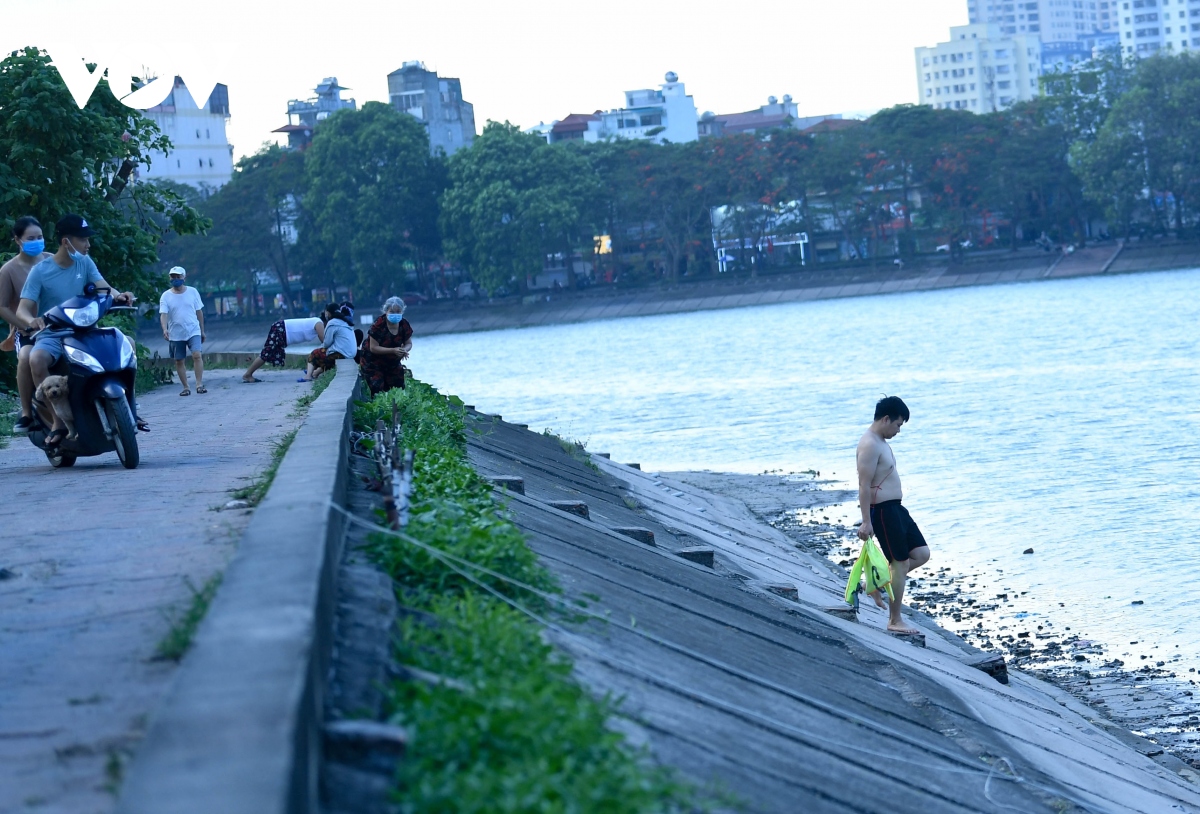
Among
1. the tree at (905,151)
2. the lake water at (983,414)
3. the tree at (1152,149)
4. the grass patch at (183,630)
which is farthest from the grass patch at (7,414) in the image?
the tree at (1152,149)

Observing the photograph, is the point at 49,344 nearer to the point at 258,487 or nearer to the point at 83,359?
the point at 83,359

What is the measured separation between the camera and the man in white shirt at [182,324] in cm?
1762

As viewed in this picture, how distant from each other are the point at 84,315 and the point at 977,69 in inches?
7327

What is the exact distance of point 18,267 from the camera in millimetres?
9352

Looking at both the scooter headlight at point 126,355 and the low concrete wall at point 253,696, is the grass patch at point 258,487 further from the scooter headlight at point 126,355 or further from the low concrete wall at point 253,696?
the low concrete wall at point 253,696

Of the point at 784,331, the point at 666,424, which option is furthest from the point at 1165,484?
the point at 784,331

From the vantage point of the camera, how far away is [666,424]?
33375 millimetres

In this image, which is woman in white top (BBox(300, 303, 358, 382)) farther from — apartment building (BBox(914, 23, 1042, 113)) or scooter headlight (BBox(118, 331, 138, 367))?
apartment building (BBox(914, 23, 1042, 113))

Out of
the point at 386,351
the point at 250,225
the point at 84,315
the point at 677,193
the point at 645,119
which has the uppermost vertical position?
the point at 645,119

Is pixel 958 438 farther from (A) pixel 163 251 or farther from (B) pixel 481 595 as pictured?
(A) pixel 163 251

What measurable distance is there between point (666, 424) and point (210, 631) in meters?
30.0

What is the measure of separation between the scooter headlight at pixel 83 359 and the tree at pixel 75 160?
36.7 ft

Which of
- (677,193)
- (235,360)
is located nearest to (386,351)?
(235,360)

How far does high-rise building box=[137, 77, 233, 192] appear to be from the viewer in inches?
4508
